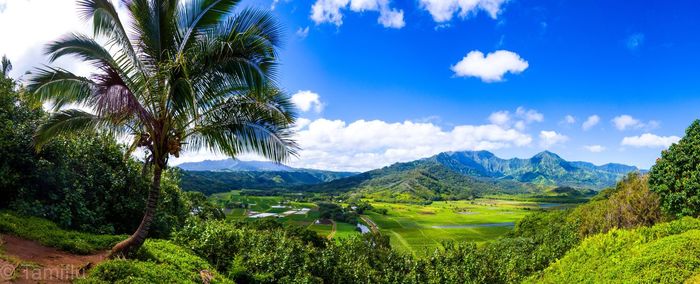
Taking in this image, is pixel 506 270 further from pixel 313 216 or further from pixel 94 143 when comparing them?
pixel 313 216

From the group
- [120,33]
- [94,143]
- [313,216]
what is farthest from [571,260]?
[313,216]

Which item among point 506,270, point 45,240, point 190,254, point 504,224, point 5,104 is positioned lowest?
point 504,224

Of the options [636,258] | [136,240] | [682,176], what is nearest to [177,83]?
[136,240]

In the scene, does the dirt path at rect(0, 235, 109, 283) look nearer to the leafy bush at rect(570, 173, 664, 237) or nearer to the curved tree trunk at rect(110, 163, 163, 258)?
the curved tree trunk at rect(110, 163, 163, 258)

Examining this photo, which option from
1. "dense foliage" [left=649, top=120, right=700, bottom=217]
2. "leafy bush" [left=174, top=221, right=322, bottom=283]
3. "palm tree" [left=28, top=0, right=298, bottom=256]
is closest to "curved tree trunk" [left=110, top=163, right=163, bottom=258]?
"palm tree" [left=28, top=0, right=298, bottom=256]

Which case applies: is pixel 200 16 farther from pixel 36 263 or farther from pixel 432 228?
pixel 432 228

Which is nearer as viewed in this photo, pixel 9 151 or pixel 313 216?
pixel 9 151

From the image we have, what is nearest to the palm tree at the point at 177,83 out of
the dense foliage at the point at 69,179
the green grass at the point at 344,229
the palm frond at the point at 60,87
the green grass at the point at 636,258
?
the palm frond at the point at 60,87
